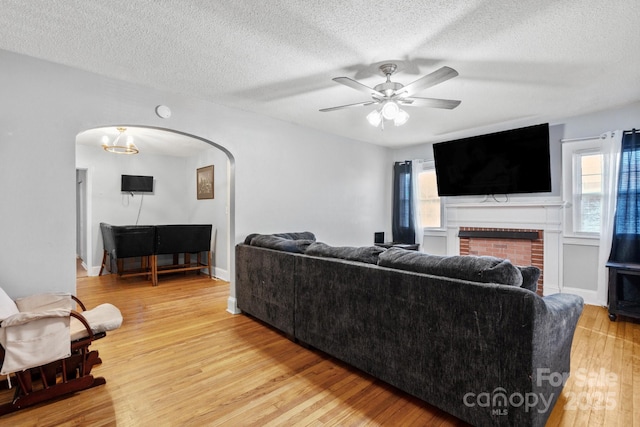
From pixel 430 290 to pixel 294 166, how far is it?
282 cm

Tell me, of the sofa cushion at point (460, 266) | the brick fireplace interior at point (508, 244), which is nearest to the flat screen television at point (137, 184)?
the sofa cushion at point (460, 266)

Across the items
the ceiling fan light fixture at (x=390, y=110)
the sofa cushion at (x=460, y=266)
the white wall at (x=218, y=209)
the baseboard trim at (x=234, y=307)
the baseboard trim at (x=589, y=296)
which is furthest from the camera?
the white wall at (x=218, y=209)

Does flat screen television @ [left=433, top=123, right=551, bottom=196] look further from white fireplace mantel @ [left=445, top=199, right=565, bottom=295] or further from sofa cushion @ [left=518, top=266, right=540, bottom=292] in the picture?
sofa cushion @ [left=518, top=266, right=540, bottom=292]

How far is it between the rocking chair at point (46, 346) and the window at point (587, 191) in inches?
198

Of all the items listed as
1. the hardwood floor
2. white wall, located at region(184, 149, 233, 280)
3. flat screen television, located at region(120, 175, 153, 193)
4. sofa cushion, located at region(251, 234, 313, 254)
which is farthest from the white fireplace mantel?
flat screen television, located at region(120, 175, 153, 193)

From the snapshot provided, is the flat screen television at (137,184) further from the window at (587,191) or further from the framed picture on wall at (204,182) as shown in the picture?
the window at (587,191)

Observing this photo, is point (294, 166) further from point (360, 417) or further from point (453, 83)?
point (360, 417)

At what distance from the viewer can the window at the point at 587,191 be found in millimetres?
3664

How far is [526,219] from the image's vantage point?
4.19 meters

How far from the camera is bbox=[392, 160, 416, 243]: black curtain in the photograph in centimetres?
537

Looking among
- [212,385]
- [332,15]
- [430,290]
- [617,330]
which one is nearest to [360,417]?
[430,290]

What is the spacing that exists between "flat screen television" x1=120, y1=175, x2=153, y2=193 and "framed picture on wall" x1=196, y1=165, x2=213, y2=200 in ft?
3.07

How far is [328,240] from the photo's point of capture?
15.2 feet

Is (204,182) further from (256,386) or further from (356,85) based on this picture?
(256,386)
